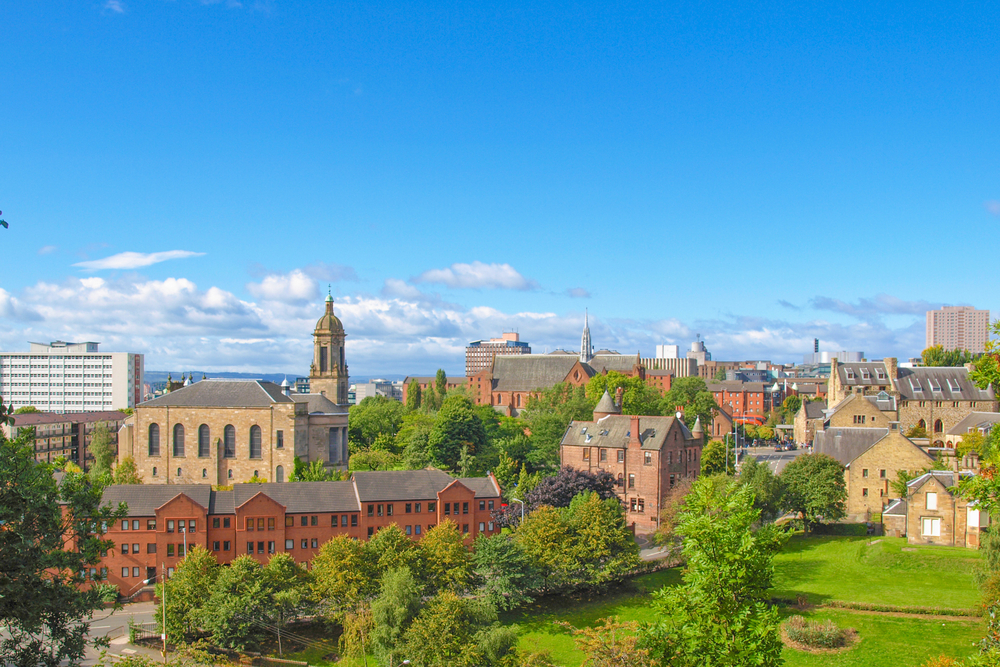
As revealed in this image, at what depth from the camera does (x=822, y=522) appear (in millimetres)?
67688

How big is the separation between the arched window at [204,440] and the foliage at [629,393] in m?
49.5

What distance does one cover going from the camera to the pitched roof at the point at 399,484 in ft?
212

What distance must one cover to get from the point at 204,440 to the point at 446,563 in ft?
127

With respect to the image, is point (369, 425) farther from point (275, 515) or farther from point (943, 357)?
point (943, 357)

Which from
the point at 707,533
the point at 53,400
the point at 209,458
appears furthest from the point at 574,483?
the point at 53,400

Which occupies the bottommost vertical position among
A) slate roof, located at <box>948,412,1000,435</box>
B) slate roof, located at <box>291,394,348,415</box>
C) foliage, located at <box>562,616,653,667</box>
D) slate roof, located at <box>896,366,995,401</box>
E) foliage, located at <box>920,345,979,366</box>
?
foliage, located at <box>562,616,653,667</box>

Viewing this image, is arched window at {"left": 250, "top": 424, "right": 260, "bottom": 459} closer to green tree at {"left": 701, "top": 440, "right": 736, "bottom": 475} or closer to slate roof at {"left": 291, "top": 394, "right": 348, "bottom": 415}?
slate roof at {"left": 291, "top": 394, "right": 348, "bottom": 415}

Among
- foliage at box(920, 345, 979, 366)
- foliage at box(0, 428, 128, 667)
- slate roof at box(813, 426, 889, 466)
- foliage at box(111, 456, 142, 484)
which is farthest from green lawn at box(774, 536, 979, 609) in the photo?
foliage at box(920, 345, 979, 366)

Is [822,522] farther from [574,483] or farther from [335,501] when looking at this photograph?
[335,501]

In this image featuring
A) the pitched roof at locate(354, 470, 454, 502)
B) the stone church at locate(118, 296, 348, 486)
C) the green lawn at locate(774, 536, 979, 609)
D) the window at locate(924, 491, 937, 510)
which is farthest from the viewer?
the stone church at locate(118, 296, 348, 486)

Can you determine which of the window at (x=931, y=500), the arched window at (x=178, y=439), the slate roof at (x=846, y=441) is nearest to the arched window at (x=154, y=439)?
the arched window at (x=178, y=439)

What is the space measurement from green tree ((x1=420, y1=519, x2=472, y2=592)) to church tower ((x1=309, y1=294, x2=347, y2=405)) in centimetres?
4371

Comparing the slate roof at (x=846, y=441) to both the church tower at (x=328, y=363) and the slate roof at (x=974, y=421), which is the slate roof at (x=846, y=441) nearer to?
the slate roof at (x=974, y=421)

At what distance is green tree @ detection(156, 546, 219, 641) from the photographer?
47.6 m
